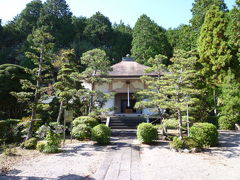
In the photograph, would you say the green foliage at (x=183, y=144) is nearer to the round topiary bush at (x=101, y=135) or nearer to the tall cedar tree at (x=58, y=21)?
the round topiary bush at (x=101, y=135)

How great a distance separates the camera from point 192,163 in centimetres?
696

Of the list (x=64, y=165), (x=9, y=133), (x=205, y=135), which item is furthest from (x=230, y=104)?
(x=9, y=133)

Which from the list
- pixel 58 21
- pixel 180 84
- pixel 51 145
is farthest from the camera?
pixel 58 21

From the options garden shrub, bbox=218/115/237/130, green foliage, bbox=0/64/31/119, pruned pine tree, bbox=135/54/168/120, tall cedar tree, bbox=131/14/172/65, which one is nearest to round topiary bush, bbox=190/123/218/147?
pruned pine tree, bbox=135/54/168/120

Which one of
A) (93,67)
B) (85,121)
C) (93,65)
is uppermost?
(93,65)

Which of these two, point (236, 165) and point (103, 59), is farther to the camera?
point (103, 59)

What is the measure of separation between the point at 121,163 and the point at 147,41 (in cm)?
2756

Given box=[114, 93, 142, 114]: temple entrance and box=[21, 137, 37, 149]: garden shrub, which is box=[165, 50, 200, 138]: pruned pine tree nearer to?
box=[21, 137, 37, 149]: garden shrub

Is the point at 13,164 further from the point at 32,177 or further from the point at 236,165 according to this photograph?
the point at 236,165

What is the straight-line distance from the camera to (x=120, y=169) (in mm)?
6355

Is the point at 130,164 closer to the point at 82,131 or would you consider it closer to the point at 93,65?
the point at 82,131

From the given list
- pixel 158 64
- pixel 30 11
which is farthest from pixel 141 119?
pixel 30 11

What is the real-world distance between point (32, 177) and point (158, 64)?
879 cm

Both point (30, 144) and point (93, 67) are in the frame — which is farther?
point (93, 67)
